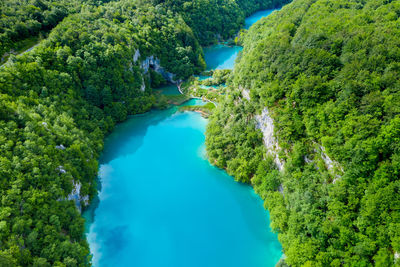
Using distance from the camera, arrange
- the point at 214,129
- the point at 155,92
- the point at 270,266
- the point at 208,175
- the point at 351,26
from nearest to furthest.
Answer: the point at 270,266 → the point at 351,26 → the point at 208,175 → the point at 214,129 → the point at 155,92

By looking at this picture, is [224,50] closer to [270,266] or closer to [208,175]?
[208,175]

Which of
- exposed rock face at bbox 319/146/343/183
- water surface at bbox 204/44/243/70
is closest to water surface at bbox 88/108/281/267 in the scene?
exposed rock face at bbox 319/146/343/183

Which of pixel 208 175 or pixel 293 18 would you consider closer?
pixel 208 175

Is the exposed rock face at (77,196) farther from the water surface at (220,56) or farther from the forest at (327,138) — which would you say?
the water surface at (220,56)

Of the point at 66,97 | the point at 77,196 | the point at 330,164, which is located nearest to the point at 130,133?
the point at 66,97

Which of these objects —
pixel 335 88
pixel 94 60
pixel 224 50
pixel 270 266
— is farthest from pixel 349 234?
pixel 224 50

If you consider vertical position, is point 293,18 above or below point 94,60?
above
